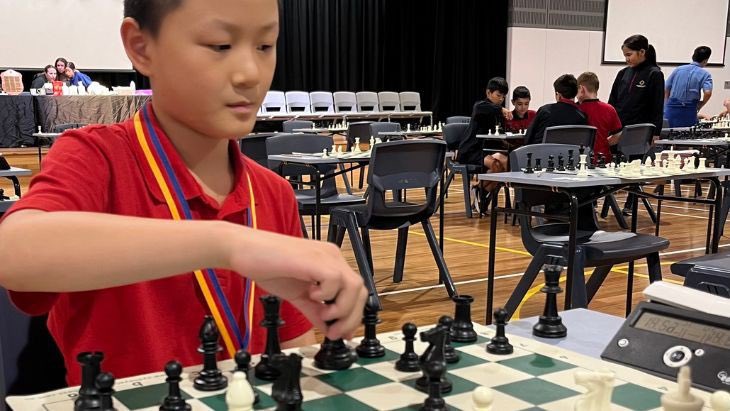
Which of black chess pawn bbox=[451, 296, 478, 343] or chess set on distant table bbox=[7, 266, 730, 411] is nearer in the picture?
chess set on distant table bbox=[7, 266, 730, 411]

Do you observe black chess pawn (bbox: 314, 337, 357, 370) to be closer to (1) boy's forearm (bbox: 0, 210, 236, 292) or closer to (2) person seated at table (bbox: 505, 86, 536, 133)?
(1) boy's forearm (bbox: 0, 210, 236, 292)

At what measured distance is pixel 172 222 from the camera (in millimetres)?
868

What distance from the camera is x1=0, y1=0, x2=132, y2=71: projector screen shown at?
12.4 meters

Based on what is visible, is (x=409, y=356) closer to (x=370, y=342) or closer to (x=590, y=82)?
(x=370, y=342)

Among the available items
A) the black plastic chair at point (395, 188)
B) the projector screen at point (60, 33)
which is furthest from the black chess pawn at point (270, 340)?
the projector screen at point (60, 33)

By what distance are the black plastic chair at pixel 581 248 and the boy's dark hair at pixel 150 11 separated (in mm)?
2315

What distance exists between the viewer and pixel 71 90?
10961 millimetres

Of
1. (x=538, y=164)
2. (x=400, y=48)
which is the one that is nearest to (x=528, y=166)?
(x=538, y=164)

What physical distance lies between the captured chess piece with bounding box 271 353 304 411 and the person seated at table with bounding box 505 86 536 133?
24.8 ft

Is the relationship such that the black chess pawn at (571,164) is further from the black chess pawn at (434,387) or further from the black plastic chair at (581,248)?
the black chess pawn at (434,387)

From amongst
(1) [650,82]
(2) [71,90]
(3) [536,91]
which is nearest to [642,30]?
(3) [536,91]

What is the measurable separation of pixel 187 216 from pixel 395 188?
10.4ft

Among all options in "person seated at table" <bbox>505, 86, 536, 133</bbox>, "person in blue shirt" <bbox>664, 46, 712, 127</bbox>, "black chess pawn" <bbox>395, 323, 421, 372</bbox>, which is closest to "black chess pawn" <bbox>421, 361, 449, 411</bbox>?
"black chess pawn" <bbox>395, 323, 421, 372</bbox>

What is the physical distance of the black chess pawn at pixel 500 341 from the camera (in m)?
1.09
